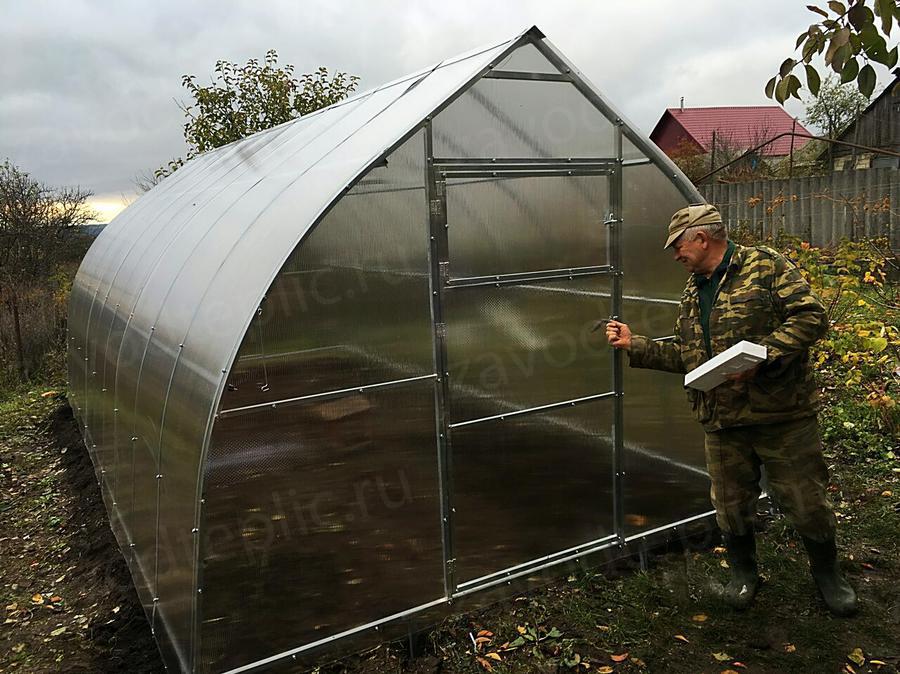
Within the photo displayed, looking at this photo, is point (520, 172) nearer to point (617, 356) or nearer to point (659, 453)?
point (617, 356)

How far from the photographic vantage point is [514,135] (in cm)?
451

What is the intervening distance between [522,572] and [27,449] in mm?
7074

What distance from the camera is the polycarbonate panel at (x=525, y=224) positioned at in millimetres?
4355

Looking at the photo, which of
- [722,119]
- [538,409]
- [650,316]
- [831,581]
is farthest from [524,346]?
[722,119]

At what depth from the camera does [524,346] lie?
4680 millimetres

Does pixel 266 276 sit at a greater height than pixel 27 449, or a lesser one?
greater

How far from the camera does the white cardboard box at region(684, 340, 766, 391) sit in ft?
12.4

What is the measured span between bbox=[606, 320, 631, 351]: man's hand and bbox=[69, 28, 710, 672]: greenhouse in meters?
0.22

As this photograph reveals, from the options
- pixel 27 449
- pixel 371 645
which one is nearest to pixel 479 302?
pixel 371 645

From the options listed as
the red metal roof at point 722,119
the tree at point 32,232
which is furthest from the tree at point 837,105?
the tree at point 32,232

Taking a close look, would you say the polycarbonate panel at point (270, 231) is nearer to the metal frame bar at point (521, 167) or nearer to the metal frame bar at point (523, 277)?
the metal frame bar at point (521, 167)

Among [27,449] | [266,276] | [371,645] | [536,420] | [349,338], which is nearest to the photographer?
[266,276]

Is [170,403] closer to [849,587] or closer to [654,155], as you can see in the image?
[654,155]

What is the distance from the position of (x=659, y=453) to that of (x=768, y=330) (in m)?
1.46
